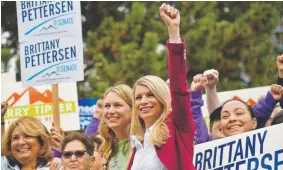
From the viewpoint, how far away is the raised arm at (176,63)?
5.86 m

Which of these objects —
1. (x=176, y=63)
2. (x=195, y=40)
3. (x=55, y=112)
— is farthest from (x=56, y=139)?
(x=195, y=40)

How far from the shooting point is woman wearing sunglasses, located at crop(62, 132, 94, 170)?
6.70m

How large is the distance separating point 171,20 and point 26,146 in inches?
68.5

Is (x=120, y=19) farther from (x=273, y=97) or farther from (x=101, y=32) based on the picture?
(x=273, y=97)

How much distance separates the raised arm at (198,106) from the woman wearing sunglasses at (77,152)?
841mm

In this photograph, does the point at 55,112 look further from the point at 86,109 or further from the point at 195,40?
the point at 195,40

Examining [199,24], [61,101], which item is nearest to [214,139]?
[61,101]

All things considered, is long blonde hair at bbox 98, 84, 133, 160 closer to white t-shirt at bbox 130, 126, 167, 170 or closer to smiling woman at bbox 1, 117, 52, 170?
smiling woman at bbox 1, 117, 52, 170

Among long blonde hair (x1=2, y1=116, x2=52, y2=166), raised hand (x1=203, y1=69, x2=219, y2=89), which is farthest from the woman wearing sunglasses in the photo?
raised hand (x1=203, y1=69, x2=219, y2=89)

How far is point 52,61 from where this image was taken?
8391 millimetres

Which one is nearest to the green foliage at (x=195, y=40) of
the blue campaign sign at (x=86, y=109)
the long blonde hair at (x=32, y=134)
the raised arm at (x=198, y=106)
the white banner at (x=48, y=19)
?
the blue campaign sign at (x=86, y=109)

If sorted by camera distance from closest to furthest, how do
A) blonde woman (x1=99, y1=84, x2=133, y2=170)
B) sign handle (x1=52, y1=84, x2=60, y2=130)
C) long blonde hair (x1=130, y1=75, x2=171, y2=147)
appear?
1. long blonde hair (x1=130, y1=75, x2=171, y2=147)
2. blonde woman (x1=99, y1=84, x2=133, y2=170)
3. sign handle (x1=52, y1=84, x2=60, y2=130)

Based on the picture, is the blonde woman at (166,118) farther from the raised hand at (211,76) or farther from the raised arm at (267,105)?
the raised arm at (267,105)

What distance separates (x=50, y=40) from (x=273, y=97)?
6.26ft
